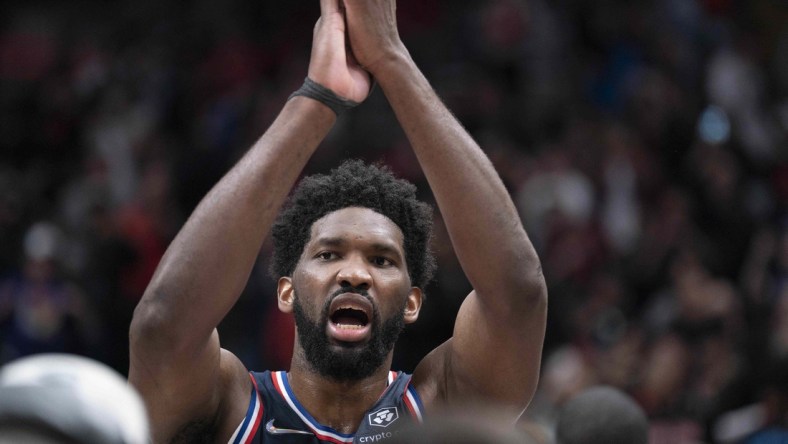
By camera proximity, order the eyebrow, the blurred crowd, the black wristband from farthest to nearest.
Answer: the blurred crowd < the eyebrow < the black wristband

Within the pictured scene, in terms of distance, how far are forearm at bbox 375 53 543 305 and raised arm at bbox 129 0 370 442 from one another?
13.0 inches

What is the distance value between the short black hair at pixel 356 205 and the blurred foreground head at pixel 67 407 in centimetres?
265

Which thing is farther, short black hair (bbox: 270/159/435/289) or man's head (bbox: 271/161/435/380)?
short black hair (bbox: 270/159/435/289)

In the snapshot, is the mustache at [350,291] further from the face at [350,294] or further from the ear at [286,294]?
the ear at [286,294]

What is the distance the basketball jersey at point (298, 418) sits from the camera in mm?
4309

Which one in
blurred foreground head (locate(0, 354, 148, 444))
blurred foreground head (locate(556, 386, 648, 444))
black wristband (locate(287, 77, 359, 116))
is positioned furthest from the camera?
black wristband (locate(287, 77, 359, 116))

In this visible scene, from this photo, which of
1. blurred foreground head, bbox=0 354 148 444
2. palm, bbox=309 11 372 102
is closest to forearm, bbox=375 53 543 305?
palm, bbox=309 11 372 102

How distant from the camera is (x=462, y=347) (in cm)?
436

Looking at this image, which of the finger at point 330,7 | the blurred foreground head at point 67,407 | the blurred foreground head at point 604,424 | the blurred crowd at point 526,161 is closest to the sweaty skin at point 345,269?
the finger at point 330,7

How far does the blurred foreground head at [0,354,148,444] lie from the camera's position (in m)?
1.84

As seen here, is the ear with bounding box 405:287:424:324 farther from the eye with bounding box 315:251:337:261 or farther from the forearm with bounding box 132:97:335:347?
the forearm with bounding box 132:97:335:347

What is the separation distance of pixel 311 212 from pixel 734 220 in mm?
5541

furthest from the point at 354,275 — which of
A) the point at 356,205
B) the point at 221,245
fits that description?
the point at 221,245

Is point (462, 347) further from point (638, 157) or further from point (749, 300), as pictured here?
point (638, 157)
